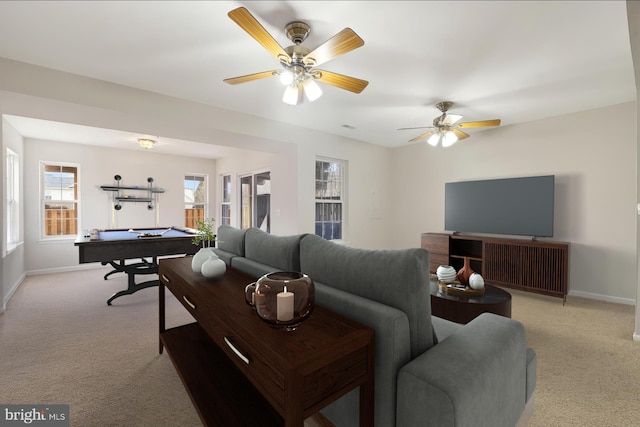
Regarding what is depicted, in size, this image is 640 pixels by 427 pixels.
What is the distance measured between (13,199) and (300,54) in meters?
5.14

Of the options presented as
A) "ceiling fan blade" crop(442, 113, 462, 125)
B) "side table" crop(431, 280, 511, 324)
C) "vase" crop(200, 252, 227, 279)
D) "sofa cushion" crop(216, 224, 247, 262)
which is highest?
"ceiling fan blade" crop(442, 113, 462, 125)

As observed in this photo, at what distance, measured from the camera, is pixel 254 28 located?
5.51ft

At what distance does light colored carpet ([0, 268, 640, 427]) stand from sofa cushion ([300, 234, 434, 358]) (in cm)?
111

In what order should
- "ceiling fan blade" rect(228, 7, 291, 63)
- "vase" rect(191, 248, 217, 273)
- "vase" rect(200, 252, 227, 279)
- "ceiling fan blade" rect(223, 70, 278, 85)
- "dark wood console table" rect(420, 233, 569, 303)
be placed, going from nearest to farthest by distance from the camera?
1. "ceiling fan blade" rect(228, 7, 291, 63)
2. "vase" rect(200, 252, 227, 279)
3. "vase" rect(191, 248, 217, 273)
4. "ceiling fan blade" rect(223, 70, 278, 85)
5. "dark wood console table" rect(420, 233, 569, 303)

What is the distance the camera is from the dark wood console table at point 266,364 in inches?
33.4

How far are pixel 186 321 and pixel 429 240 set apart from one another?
3.91 meters

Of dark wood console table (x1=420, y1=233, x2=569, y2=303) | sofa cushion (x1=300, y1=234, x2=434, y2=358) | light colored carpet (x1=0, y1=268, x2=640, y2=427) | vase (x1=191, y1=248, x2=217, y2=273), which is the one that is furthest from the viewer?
dark wood console table (x1=420, y1=233, x2=569, y2=303)

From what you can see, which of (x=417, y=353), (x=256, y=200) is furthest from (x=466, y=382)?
(x=256, y=200)

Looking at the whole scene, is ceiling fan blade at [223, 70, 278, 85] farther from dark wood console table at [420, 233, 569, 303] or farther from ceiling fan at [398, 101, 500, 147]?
dark wood console table at [420, 233, 569, 303]

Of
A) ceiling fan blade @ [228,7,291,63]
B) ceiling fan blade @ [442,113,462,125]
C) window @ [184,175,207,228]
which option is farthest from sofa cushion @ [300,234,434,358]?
window @ [184,175,207,228]

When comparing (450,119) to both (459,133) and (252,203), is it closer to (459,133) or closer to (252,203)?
(459,133)

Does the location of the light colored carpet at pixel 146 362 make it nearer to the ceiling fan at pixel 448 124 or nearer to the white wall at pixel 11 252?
the white wall at pixel 11 252

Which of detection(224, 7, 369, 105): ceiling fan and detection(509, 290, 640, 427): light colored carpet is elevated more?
detection(224, 7, 369, 105): ceiling fan

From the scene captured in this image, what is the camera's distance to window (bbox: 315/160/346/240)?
16.5 feet
